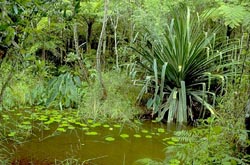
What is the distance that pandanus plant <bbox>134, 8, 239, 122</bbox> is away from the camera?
4840 millimetres

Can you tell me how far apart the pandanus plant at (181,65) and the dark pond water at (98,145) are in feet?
2.02

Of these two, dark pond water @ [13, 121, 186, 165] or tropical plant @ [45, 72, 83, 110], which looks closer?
dark pond water @ [13, 121, 186, 165]

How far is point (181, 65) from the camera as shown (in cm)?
507

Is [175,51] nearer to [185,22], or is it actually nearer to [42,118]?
[185,22]

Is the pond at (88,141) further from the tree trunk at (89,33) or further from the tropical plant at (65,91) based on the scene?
the tree trunk at (89,33)

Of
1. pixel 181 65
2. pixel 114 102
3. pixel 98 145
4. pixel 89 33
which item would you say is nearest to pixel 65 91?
pixel 114 102

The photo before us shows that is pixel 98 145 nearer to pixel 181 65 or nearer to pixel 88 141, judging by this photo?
pixel 88 141

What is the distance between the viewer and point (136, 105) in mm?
5078

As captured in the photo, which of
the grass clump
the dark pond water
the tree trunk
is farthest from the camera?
the tree trunk

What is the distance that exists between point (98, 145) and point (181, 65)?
6.62 ft

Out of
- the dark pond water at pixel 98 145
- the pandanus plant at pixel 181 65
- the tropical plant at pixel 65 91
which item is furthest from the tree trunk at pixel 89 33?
the dark pond water at pixel 98 145

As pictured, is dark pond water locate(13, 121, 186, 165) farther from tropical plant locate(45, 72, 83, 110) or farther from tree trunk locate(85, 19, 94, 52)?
tree trunk locate(85, 19, 94, 52)

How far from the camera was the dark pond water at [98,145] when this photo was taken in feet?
10.6

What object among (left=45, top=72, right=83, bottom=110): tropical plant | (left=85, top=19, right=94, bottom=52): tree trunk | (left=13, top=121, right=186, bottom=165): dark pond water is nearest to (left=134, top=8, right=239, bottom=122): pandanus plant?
(left=13, top=121, right=186, bottom=165): dark pond water
